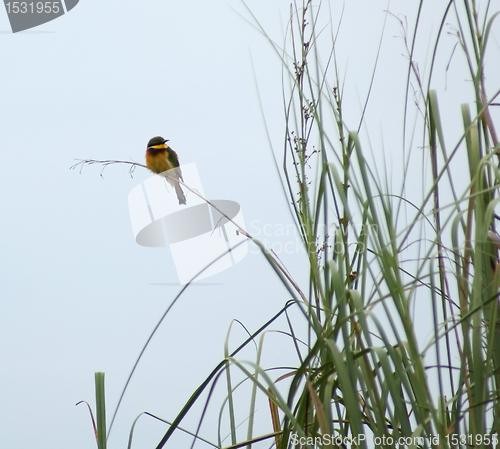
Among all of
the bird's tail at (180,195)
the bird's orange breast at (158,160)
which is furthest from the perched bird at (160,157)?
the bird's tail at (180,195)

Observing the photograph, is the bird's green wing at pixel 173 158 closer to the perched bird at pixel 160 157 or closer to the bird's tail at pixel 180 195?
the perched bird at pixel 160 157

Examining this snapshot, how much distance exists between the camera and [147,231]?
1.33 metres

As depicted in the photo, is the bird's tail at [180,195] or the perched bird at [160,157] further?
the perched bird at [160,157]

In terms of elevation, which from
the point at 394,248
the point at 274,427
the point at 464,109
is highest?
the point at 464,109

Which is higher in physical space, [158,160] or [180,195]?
[158,160]

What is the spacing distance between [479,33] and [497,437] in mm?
435

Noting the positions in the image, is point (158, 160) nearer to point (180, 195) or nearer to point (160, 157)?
point (160, 157)

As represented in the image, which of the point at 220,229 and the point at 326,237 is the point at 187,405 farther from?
the point at 220,229

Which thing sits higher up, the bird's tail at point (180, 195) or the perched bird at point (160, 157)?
the perched bird at point (160, 157)

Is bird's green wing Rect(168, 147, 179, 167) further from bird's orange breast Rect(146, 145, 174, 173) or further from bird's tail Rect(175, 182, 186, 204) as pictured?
bird's tail Rect(175, 182, 186, 204)

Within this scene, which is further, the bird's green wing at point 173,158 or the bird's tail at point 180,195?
the bird's green wing at point 173,158

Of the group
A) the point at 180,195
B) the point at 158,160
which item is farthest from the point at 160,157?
the point at 180,195

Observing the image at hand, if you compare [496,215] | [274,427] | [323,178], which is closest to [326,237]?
[323,178]

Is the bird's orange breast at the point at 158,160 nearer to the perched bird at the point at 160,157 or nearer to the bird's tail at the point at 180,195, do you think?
the perched bird at the point at 160,157
